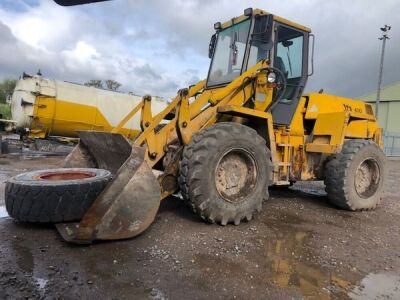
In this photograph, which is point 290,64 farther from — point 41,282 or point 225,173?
point 41,282

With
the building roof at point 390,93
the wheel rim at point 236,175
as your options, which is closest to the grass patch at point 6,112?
the wheel rim at point 236,175

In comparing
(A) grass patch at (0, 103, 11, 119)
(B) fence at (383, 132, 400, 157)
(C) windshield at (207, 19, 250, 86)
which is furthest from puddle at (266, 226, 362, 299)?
(B) fence at (383, 132, 400, 157)

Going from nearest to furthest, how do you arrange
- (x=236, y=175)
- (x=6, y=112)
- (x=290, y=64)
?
(x=236, y=175), (x=290, y=64), (x=6, y=112)

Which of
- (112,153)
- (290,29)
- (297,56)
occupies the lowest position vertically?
(112,153)

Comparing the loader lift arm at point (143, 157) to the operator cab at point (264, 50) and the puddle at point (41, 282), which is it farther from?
the puddle at point (41, 282)

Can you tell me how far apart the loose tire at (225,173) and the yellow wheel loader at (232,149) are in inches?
0.5

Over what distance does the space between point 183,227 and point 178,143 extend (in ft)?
3.81

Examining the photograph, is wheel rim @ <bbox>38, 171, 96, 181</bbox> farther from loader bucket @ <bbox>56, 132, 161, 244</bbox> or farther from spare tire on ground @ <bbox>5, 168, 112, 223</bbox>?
loader bucket @ <bbox>56, 132, 161, 244</bbox>

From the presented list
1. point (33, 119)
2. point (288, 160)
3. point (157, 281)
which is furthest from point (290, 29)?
point (33, 119)

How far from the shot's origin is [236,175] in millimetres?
5254

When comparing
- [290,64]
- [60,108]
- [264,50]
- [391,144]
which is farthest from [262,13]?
[391,144]

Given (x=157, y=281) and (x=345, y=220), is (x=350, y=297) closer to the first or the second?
(x=157, y=281)

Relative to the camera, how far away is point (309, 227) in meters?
5.42

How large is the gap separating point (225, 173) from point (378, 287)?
89.2 inches
